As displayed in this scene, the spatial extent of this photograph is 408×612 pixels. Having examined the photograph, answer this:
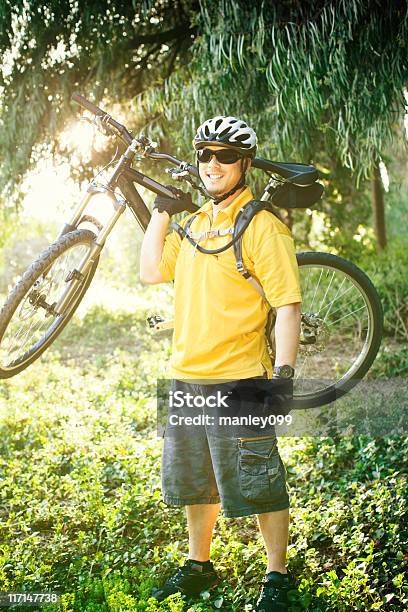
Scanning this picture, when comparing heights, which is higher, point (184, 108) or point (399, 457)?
point (184, 108)

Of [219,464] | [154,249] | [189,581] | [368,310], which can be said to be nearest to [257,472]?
[219,464]

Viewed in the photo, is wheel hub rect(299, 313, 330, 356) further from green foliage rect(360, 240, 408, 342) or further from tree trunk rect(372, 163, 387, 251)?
tree trunk rect(372, 163, 387, 251)

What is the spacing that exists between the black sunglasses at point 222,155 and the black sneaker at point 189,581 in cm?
167

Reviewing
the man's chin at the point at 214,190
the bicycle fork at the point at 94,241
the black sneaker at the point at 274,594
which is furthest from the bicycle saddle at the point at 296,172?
the black sneaker at the point at 274,594

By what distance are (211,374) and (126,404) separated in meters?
2.83

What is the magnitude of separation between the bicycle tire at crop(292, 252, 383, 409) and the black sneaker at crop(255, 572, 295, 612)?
4.30ft

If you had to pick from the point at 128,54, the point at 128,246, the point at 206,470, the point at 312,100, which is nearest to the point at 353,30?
the point at 312,100

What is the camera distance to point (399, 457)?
3.99 metres

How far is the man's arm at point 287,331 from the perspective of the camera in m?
2.71

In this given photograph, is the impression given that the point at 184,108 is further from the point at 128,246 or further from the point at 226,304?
the point at 128,246

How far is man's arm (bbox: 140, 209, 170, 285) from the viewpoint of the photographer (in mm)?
3029

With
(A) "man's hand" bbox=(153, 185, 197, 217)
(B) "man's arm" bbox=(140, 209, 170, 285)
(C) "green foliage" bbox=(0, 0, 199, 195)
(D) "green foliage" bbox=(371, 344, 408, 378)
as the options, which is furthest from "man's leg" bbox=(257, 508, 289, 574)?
(C) "green foliage" bbox=(0, 0, 199, 195)

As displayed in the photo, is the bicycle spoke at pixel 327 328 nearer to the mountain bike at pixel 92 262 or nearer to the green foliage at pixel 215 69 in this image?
the mountain bike at pixel 92 262

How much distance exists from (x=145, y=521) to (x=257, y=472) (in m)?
1.18
